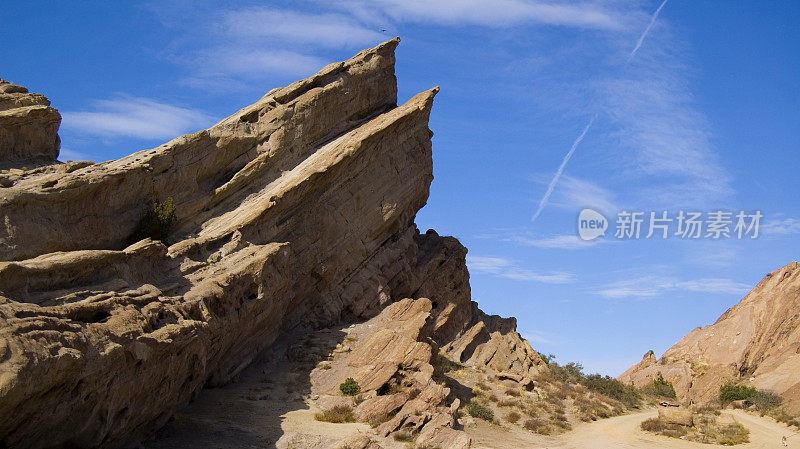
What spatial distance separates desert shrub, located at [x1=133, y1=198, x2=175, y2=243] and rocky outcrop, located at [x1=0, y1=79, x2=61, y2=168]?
5072 millimetres

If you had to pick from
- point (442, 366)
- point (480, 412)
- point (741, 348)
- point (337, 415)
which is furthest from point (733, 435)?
point (741, 348)

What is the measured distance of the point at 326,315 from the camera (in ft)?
139

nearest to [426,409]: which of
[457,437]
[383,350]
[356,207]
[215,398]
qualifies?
[457,437]

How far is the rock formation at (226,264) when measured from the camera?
2144 cm

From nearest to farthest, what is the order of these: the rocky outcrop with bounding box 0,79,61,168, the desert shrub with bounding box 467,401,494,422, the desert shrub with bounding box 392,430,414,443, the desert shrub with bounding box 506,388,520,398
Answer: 1. the desert shrub with bounding box 392,430,414,443
2. the rocky outcrop with bounding box 0,79,61,168
3. the desert shrub with bounding box 467,401,494,422
4. the desert shrub with bounding box 506,388,520,398

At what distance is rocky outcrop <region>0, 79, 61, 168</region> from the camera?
108 ft

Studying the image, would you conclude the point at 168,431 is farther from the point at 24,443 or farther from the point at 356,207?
the point at 356,207

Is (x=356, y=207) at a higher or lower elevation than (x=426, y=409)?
higher

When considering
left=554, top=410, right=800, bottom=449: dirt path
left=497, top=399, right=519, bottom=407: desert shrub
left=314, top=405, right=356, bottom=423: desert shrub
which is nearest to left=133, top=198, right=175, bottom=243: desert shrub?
left=314, top=405, right=356, bottom=423: desert shrub

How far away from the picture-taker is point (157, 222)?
116 ft

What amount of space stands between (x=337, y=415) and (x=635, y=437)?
54.1 feet

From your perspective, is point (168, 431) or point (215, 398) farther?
point (215, 398)

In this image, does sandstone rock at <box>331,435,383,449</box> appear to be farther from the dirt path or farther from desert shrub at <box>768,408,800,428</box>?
desert shrub at <box>768,408,800,428</box>

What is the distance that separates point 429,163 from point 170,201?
19.6m
